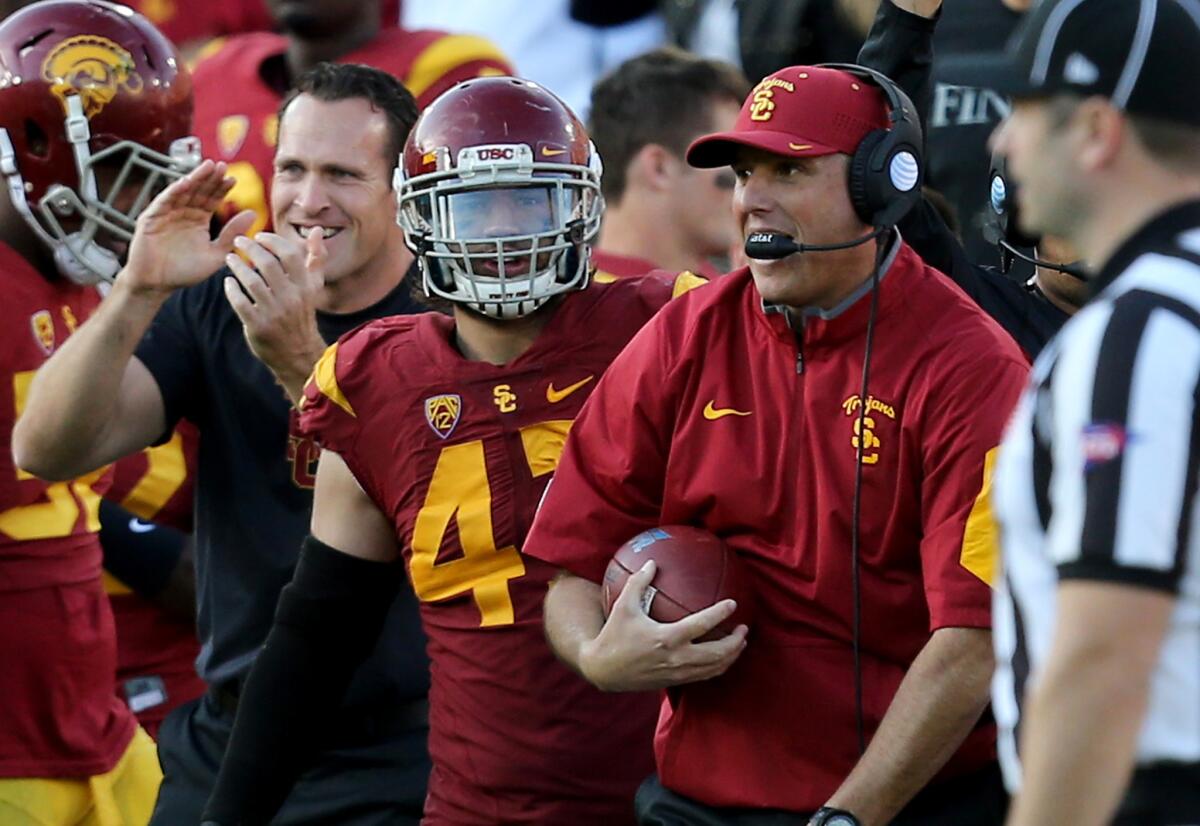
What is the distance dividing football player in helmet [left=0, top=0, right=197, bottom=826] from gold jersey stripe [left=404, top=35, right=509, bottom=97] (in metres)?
1.84

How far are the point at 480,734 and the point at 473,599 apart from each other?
0.80 feet

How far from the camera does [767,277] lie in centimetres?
349

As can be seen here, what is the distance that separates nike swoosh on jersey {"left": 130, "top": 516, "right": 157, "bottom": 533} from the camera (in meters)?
5.59

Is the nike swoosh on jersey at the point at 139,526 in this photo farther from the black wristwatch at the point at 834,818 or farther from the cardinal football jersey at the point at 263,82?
the black wristwatch at the point at 834,818

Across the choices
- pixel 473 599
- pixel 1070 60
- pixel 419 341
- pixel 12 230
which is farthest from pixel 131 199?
pixel 1070 60

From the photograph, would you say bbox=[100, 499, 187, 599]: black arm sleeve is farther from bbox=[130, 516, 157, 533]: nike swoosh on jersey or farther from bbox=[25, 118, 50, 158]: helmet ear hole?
bbox=[25, 118, 50, 158]: helmet ear hole

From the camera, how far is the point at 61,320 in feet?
15.6

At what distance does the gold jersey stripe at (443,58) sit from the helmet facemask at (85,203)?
6.41 feet

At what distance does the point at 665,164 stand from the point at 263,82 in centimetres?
150

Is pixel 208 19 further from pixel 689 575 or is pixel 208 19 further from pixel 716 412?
pixel 689 575

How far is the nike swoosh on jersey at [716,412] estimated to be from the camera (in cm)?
349

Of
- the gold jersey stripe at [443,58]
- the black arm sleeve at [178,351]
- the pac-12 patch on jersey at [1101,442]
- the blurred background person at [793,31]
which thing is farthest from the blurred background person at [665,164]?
the pac-12 patch on jersey at [1101,442]

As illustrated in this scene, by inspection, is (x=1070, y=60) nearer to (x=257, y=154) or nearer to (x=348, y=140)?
(x=348, y=140)

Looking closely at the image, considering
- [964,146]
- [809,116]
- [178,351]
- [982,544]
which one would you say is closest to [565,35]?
[964,146]
